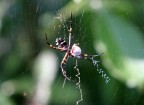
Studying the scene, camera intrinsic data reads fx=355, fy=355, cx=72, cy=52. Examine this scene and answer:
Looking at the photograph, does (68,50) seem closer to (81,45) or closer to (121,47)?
(81,45)

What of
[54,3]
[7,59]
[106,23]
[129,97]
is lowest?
[129,97]

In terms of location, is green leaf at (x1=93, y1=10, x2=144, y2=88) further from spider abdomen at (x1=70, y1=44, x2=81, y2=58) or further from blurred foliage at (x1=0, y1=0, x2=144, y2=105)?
spider abdomen at (x1=70, y1=44, x2=81, y2=58)

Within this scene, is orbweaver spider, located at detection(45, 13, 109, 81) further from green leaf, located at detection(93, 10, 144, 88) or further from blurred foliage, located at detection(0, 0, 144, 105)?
green leaf, located at detection(93, 10, 144, 88)

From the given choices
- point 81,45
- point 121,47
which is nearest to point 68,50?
point 81,45

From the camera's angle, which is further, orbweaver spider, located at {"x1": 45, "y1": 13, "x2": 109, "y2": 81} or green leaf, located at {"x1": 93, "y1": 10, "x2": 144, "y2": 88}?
orbweaver spider, located at {"x1": 45, "y1": 13, "x2": 109, "y2": 81}

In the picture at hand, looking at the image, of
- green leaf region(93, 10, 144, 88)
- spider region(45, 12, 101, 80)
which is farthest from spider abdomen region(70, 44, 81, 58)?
green leaf region(93, 10, 144, 88)

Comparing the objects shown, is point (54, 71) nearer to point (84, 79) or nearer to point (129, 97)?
point (84, 79)

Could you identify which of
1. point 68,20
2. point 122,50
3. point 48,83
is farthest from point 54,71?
point 122,50

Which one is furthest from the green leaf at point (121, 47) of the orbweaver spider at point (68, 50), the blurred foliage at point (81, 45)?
the orbweaver spider at point (68, 50)

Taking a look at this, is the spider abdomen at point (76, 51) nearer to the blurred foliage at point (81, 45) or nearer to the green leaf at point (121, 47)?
the blurred foliage at point (81, 45)
